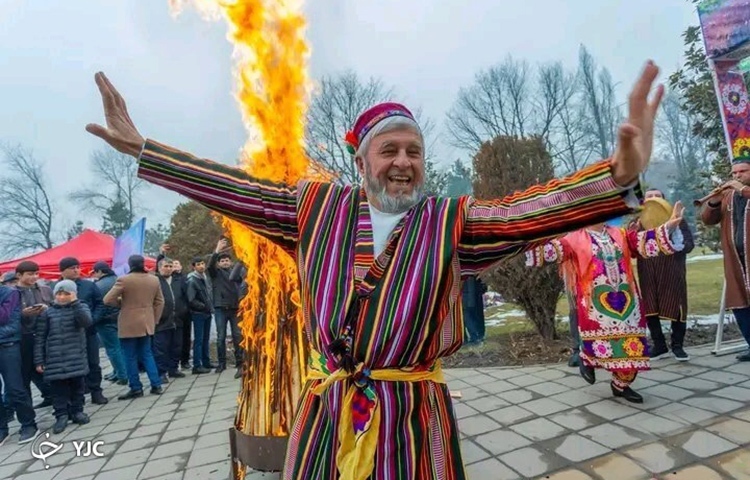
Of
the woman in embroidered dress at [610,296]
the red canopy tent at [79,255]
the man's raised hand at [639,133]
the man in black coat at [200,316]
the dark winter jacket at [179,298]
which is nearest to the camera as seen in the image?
the man's raised hand at [639,133]

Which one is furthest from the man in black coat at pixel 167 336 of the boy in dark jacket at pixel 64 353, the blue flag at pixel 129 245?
the blue flag at pixel 129 245

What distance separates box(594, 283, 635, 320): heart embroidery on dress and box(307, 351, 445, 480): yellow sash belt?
3664 mm

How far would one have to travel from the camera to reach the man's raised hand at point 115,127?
61.4 inches

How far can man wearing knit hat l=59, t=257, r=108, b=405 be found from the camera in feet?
22.3

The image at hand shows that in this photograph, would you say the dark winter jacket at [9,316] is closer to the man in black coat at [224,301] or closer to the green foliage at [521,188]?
the man in black coat at [224,301]

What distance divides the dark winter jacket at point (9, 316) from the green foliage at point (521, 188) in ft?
21.4

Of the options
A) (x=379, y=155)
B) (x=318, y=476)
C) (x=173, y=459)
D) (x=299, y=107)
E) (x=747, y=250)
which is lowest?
(x=173, y=459)

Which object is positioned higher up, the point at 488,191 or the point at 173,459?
the point at 488,191

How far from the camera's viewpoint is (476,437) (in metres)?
3.99

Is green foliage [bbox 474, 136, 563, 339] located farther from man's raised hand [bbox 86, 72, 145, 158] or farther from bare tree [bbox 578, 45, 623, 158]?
bare tree [bbox 578, 45, 623, 158]

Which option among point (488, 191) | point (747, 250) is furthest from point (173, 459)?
point (747, 250)

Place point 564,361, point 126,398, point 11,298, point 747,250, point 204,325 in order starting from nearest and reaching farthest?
1. point 747,250
2. point 11,298
3. point 564,361
4. point 126,398
5. point 204,325

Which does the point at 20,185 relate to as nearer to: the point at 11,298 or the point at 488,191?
the point at 11,298

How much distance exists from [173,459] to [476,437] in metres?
2.78
